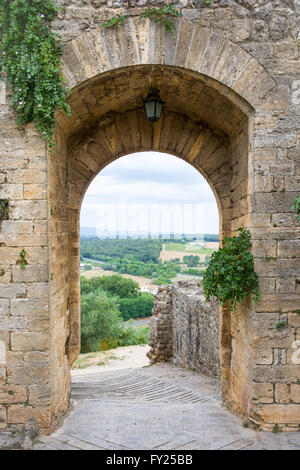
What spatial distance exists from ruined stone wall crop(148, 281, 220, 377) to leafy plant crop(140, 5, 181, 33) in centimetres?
469

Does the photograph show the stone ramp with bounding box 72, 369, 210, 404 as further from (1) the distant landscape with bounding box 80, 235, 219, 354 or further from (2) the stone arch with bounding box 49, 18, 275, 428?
(1) the distant landscape with bounding box 80, 235, 219, 354

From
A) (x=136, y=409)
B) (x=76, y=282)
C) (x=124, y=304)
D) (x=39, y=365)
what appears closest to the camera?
(x=39, y=365)

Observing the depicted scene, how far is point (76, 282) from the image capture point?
4.84 metres

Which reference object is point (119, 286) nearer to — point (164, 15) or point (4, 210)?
point (4, 210)

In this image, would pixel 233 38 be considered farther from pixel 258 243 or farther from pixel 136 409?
pixel 136 409

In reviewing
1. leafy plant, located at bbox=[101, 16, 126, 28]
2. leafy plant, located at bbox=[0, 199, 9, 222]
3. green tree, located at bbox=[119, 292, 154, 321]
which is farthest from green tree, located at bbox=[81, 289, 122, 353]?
leafy plant, located at bbox=[101, 16, 126, 28]

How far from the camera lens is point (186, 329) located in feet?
28.2

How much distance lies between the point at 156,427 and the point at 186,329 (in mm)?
4760

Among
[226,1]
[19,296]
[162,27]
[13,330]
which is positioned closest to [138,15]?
[162,27]

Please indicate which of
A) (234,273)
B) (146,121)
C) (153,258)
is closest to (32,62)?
(146,121)

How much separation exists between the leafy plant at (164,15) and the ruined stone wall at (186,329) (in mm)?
4685

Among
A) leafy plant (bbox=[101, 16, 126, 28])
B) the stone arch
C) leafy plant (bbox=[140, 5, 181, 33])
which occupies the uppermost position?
leafy plant (bbox=[140, 5, 181, 33])

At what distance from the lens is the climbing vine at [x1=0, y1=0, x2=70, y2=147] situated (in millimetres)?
3365

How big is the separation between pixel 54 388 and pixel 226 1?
442 cm
